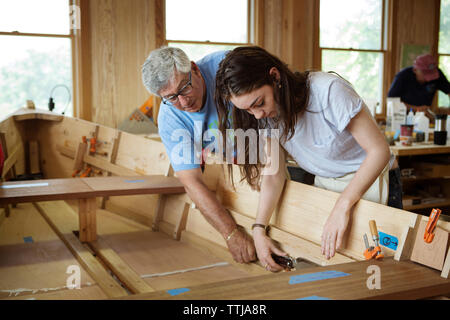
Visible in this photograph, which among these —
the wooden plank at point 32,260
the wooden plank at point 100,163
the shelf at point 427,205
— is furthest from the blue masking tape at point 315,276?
the shelf at point 427,205

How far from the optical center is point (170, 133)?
213 cm

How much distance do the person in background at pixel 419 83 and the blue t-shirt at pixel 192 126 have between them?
3.68 metres

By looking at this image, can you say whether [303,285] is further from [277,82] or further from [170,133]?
[170,133]

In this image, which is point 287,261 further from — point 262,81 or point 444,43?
point 444,43

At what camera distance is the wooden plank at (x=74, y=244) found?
200 centimetres

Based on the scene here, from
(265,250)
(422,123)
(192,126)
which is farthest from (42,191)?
(422,123)

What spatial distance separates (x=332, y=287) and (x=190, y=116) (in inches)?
44.0

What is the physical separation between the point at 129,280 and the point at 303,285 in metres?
1.09

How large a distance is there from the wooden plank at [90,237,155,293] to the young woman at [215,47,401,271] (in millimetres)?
768

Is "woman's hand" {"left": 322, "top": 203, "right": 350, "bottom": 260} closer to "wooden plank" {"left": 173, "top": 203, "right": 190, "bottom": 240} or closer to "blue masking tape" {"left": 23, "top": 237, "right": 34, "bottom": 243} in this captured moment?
"wooden plank" {"left": 173, "top": 203, "right": 190, "bottom": 240}

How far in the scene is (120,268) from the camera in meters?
2.21

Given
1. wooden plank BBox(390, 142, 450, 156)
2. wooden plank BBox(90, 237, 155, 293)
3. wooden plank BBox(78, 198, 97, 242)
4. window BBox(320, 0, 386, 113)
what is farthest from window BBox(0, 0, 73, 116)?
wooden plank BBox(390, 142, 450, 156)

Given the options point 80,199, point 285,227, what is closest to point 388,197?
point 285,227

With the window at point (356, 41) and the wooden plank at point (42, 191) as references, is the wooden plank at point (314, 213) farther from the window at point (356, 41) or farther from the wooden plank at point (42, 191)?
the window at point (356, 41)
